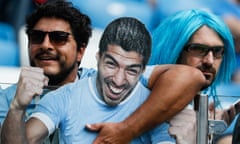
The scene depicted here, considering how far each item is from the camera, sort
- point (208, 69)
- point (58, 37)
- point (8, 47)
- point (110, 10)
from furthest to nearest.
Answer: point (110, 10)
point (8, 47)
point (208, 69)
point (58, 37)

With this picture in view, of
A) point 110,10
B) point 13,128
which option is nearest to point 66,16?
point 13,128

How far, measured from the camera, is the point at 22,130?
9.07 feet

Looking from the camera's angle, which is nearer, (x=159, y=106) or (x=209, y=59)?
(x=159, y=106)

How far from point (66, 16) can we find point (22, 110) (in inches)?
22.1

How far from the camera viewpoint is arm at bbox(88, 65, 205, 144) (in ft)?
9.40

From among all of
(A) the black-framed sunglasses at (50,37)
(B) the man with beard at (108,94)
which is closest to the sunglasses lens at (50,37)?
(A) the black-framed sunglasses at (50,37)

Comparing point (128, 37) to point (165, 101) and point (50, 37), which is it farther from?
point (50, 37)

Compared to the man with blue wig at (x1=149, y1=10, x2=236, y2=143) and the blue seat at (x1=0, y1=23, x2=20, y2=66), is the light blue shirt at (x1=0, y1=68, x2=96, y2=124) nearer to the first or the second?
the man with blue wig at (x1=149, y1=10, x2=236, y2=143)

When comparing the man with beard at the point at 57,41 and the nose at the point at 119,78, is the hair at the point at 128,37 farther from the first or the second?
the man with beard at the point at 57,41

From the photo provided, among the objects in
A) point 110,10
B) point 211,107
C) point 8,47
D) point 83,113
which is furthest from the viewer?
point 110,10

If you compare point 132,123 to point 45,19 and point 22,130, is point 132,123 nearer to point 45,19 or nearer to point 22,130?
point 22,130

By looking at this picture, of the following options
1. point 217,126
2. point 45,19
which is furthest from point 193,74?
point 45,19

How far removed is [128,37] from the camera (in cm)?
291

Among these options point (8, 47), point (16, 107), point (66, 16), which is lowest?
point (8, 47)
